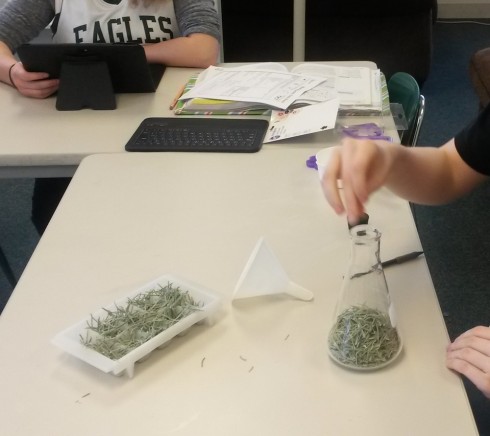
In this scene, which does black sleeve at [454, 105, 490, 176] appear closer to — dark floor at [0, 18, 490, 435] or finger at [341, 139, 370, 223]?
finger at [341, 139, 370, 223]

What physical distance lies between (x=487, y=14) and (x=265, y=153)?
13.2ft

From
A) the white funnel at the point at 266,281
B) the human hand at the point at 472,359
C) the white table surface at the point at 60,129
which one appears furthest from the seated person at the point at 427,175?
the white table surface at the point at 60,129

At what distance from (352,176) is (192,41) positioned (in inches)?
40.9

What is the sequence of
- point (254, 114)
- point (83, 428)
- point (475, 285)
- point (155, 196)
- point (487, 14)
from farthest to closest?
point (487, 14) < point (475, 285) < point (254, 114) < point (155, 196) < point (83, 428)

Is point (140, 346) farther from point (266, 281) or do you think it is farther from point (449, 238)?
point (449, 238)

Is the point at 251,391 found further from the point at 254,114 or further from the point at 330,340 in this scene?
the point at 254,114

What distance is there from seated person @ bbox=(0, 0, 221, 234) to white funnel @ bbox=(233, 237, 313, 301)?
0.95 meters

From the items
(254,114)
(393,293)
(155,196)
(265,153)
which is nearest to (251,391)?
(393,293)

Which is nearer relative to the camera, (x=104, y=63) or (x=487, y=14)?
(x=104, y=63)

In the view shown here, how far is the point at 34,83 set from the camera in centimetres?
156

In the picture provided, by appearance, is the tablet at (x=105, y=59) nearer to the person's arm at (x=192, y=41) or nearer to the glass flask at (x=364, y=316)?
the person's arm at (x=192, y=41)

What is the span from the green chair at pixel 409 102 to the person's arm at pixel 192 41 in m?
0.51

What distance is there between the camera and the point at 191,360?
78 cm

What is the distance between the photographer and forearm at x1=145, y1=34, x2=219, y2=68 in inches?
67.4
